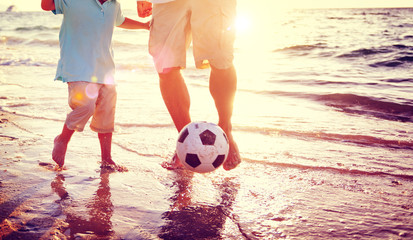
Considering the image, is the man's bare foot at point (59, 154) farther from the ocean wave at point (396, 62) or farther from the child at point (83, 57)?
the ocean wave at point (396, 62)

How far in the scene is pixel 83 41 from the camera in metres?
2.92

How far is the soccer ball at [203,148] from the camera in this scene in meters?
2.73

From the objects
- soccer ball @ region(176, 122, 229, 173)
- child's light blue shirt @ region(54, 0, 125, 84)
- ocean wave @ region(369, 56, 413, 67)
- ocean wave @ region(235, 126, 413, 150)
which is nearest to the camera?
soccer ball @ region(176, 122, 229, 173)

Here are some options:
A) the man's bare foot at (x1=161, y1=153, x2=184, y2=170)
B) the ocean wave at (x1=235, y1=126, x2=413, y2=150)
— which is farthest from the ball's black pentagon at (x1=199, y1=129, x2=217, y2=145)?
the ocean wave at (x1=235, y1=126, x2=413, y2=150)

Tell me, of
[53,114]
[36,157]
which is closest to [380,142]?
[36,157]

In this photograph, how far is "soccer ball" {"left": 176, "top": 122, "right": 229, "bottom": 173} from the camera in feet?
8.96

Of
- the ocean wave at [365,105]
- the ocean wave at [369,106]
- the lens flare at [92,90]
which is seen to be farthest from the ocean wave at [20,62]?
the lens flare at [92,90]

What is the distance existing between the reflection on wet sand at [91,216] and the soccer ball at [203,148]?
1.96ft

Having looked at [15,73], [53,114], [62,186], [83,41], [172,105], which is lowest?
[15,73]

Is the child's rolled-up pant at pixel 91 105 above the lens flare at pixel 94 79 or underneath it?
underneath

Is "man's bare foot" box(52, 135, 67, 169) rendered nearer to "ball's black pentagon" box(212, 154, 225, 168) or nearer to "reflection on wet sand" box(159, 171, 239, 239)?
"reflection on wet sand" box(159, 171, 239, 239)

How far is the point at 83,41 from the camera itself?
115 inches

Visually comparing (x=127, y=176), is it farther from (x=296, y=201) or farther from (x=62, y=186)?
(x=296, y=201)

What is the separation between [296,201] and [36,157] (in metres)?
2.18
